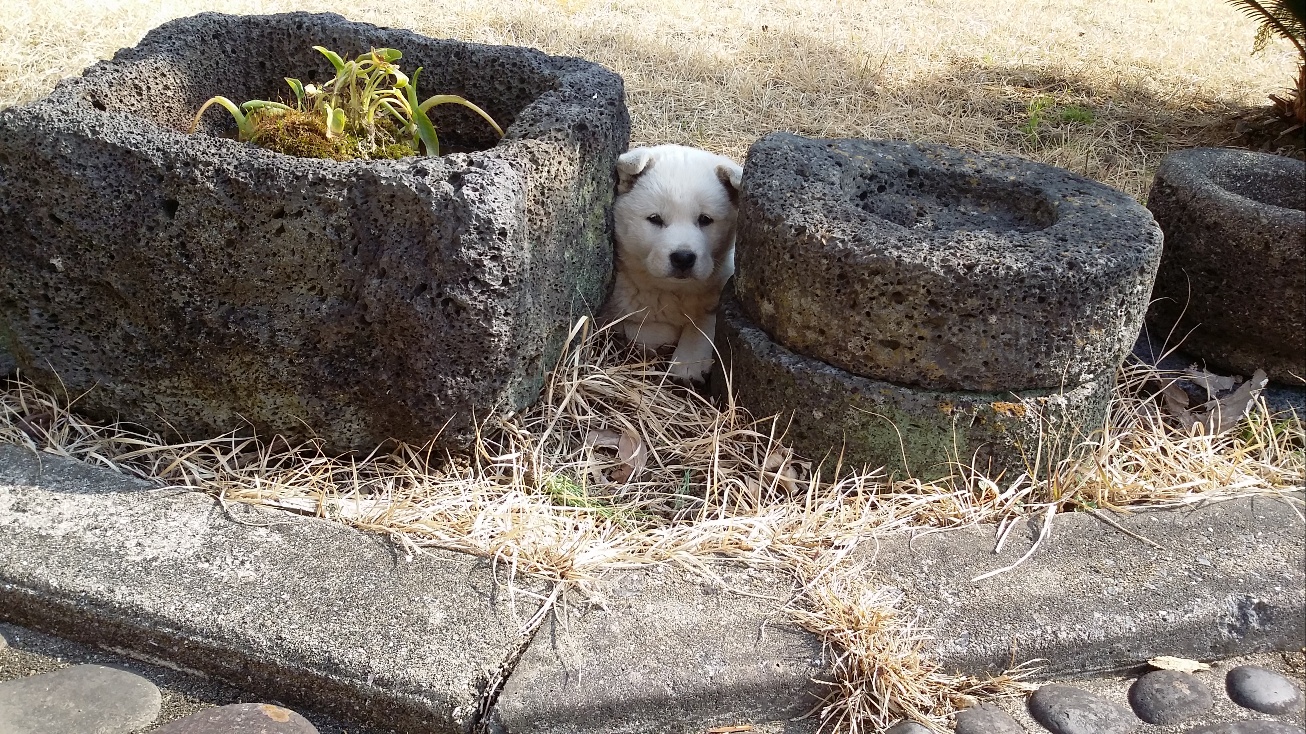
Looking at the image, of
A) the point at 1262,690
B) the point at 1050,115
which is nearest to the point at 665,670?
the point at 1262,690

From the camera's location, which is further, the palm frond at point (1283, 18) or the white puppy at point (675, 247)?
the palm frond at point (1283, 18)

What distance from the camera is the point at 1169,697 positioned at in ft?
6.61

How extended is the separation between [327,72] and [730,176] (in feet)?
4.10

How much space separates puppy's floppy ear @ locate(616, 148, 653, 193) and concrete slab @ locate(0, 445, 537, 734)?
1326mm

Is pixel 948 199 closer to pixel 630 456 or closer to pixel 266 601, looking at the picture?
pixel 630 456

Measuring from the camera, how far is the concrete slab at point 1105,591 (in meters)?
2.03

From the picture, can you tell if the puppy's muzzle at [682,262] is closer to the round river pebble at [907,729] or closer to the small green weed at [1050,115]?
the round river pebble at [907,729]

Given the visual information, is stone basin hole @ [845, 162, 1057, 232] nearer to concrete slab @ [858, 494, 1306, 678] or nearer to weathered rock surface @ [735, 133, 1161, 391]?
weathered rock surface @ [735, 133, 1161, 391]

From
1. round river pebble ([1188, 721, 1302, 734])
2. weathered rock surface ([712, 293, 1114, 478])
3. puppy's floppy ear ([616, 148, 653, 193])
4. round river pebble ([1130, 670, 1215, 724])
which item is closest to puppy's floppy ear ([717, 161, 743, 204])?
puppy's floppy ear ([616, 148, 653, 193])

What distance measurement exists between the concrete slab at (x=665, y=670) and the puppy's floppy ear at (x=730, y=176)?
140 cm

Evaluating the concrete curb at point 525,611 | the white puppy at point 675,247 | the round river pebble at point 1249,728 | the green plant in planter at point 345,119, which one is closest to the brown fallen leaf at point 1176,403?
the concrete curb at point 525,611

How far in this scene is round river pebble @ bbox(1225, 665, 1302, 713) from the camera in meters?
2.02

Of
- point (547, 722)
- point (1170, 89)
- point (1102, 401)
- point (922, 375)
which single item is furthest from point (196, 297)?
point (1170, 89)

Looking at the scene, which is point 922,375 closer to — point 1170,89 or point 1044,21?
point 1170,89
